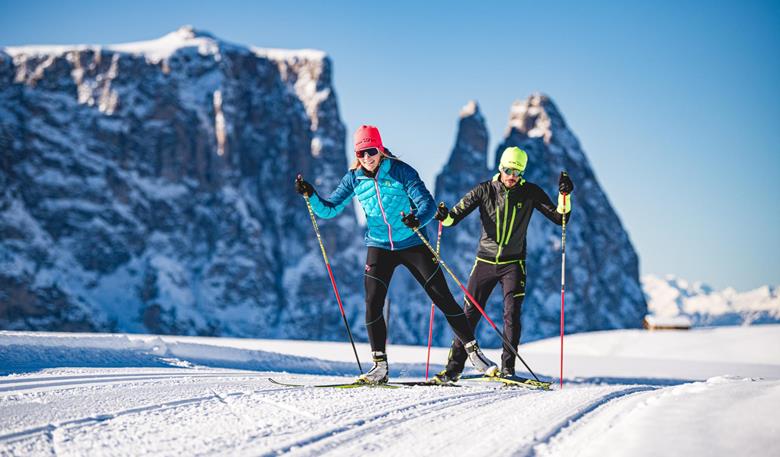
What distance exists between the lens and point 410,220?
5.98 meters

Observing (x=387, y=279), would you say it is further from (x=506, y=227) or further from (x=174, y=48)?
(x=174, y=48)

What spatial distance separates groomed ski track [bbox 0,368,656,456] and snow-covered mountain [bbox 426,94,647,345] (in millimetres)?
148350

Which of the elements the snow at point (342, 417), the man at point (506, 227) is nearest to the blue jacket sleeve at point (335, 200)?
the man at point (506, 227)

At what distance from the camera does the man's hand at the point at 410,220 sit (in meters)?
5.96

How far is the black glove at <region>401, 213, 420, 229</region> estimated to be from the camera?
19.6ft

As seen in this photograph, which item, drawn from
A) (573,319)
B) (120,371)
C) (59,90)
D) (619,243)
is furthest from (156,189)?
(120,371)

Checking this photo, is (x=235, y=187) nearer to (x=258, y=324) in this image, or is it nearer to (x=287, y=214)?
(x=287, y=214)

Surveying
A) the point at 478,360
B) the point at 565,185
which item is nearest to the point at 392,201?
the point at 478,360

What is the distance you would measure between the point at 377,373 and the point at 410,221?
56.9 inches

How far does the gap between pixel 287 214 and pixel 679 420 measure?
14763 centimetres

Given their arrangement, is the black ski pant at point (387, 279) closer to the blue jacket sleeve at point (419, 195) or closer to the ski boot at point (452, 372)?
the blue jacket sleeve at point (419, 195)

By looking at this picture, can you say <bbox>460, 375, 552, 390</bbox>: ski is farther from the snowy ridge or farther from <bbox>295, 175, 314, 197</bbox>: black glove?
the snowy ridge

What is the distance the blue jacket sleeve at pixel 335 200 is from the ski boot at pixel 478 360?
1.83 meters

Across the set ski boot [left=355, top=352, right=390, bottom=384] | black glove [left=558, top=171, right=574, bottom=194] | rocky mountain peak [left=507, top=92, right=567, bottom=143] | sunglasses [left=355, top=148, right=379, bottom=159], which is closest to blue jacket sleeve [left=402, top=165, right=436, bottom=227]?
sunglasses [left=355, top=148, right=379, bottom=159]
